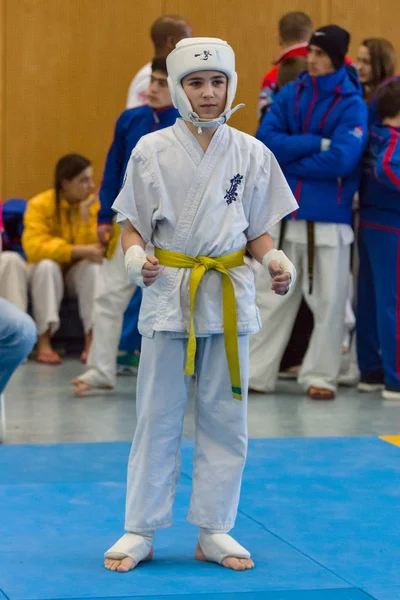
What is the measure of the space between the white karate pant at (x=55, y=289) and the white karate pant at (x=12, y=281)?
87mm

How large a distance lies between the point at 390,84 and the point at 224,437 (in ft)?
10.00

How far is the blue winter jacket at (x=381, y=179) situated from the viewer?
541 centimetres

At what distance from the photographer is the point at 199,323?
2977 mm

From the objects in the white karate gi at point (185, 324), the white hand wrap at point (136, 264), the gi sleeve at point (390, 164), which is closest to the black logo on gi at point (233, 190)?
the white karate gi at point (185, 324)

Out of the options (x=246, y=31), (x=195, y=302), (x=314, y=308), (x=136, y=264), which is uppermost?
(x=246, y=31)

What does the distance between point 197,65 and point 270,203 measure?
45 centimetres

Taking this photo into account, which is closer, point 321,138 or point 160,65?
point 160,65

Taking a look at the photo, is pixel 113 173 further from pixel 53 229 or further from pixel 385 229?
pixel 53 229

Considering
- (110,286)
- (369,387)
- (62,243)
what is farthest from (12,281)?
(369,387)

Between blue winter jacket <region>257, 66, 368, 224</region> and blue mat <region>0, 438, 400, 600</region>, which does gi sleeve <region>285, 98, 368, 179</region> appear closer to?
blue winter jacket <region>257, 66, 368, 224</region>

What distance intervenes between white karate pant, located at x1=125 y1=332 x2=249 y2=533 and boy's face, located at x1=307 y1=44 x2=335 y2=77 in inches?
109

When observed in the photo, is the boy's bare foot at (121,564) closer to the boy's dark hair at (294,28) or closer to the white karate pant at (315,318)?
the white karate pant at (315,318)

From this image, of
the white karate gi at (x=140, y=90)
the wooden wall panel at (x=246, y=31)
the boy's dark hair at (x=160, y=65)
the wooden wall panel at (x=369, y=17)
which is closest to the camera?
the boy's dark hair at (x=160, y=65)

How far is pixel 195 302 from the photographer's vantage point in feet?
9.82
